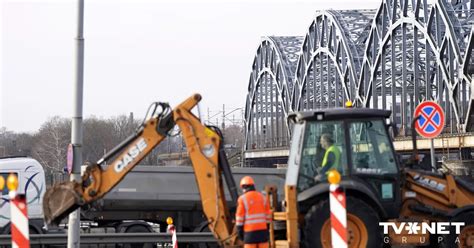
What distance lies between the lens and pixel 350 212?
1361cm

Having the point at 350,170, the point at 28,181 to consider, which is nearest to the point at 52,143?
the point at 28,181

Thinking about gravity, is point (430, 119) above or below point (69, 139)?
below

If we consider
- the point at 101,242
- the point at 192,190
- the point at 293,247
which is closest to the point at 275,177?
the point at 192,190

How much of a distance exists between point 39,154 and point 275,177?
7843 centimetres

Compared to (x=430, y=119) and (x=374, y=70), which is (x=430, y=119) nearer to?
(x=430, y=119)

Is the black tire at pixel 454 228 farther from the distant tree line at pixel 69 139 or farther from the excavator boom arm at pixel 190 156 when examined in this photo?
the distant tree line at pixel 69 139

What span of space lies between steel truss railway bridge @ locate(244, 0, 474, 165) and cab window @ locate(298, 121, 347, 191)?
79.5 feet

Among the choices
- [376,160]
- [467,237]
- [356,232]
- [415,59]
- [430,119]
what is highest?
[415,59]

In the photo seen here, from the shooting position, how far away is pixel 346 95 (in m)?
89.6

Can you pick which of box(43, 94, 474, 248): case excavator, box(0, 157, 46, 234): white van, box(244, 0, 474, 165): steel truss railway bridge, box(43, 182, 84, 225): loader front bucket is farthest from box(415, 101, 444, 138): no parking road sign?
box(244, 0, 474, 165): steel truss railway bridge

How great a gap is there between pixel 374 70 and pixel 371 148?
65206 mm

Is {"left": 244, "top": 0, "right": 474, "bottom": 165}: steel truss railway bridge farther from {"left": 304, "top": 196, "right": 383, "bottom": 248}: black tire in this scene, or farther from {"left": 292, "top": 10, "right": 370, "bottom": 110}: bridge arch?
{"left": 304, "top": 196, "right": 383, "bottom": 248}: black tire

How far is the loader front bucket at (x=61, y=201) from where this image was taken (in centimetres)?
1393

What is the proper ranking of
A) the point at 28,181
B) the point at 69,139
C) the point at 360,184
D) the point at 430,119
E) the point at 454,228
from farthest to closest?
1. the point at 69,139
2. the point at 28,181
3. the point at 430,119
4. the point at 454,228
5. the point at 360,184
